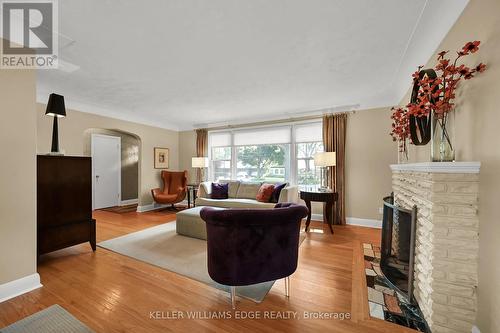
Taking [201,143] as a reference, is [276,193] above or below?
below

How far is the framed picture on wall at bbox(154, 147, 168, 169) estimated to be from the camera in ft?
19.1

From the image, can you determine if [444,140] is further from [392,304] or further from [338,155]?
[338,155]

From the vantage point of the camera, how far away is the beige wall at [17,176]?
1.83 m

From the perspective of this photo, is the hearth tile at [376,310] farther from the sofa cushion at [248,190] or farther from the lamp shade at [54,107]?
the lamp shade at [54,107]

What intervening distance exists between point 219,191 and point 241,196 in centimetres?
53

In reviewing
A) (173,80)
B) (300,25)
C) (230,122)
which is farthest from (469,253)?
(230,122)

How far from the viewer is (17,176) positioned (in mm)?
1911

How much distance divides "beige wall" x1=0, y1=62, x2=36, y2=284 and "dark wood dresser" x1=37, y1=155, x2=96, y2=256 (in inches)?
16.4

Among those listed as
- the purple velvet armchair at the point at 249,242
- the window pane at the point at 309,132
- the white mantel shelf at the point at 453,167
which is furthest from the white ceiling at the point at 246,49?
the purple velvet armchair at the point at 249,242

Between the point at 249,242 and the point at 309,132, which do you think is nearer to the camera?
the point at 249,242

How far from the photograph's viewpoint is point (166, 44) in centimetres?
220

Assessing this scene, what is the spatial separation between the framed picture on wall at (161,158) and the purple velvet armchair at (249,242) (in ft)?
15.4

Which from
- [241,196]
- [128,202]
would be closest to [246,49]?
[241,196]

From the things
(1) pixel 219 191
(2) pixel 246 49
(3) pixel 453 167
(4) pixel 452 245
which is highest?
(2) pixel 246 49
